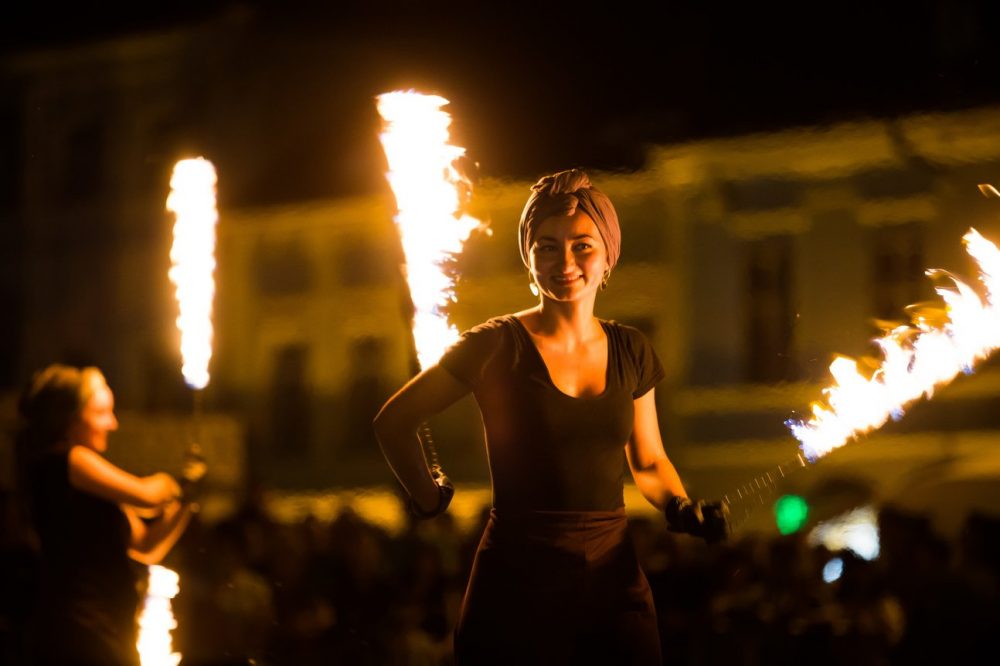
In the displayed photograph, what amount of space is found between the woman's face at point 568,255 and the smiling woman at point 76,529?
1537 millimetres

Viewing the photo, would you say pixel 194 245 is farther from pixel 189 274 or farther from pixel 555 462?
pixel 555 462

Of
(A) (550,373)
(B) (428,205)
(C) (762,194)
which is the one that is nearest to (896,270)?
(C) (762,194)

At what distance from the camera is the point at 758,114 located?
5.01 metres

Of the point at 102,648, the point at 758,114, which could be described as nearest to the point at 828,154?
the point at 758,114

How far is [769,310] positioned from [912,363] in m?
0.76

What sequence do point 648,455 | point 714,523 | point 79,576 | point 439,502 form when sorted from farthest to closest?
point 79,576, point 648,455, point 439,502, point 714,523

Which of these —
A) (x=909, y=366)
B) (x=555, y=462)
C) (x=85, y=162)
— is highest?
(x=85, y=162)

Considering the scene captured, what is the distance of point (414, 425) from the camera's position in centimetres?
323

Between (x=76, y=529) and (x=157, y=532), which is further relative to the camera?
(x=157, y=532)

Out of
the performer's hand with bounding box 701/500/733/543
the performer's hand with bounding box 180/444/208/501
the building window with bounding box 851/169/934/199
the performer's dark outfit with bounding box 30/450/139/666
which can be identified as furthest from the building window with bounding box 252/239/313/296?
the performer's hand with bounding box 701/500/733/543

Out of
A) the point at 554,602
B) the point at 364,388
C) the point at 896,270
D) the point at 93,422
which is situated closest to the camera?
the point at 554,602

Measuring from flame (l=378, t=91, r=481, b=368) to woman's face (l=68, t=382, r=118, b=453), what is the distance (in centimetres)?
105

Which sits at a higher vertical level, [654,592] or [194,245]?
[194,245]

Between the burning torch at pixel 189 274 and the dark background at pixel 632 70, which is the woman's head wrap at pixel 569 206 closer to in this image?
the dark background at pixel 632 70
